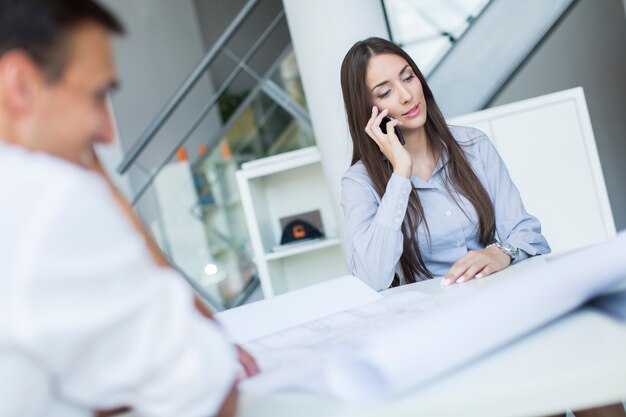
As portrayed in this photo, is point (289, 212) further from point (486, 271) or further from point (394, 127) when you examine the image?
point (486, 271)

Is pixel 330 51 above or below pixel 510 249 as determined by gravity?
above

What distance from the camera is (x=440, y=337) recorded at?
61 centimetres

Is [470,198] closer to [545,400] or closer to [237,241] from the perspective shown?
[545,400]

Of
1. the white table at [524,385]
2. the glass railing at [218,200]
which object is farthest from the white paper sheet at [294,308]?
the glass railing at [218,200]

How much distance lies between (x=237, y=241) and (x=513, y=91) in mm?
2027

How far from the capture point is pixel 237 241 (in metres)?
4.52

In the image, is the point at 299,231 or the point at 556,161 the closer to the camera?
the point at 556,161

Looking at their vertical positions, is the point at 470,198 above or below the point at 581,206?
above

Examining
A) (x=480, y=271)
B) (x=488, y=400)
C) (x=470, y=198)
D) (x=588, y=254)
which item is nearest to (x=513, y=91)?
(x=470, y=198)

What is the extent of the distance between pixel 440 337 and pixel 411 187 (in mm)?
1194

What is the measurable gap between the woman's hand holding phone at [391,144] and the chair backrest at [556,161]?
0.79m

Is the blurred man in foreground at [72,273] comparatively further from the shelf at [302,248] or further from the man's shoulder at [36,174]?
the shelf at [302,248]

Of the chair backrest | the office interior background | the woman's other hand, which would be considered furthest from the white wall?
the woman's other hand

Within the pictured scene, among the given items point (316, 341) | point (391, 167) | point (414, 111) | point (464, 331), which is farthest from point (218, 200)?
point (464, 331)
